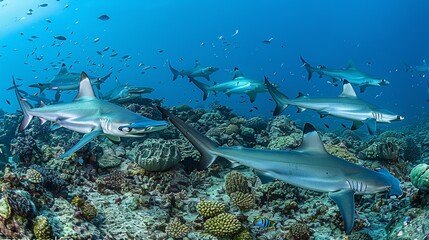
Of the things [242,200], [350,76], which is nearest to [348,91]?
[242,200]

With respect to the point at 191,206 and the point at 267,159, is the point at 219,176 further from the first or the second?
the point at 267,159

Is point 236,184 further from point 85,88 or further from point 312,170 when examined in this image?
point 85,88

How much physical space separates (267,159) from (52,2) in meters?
122

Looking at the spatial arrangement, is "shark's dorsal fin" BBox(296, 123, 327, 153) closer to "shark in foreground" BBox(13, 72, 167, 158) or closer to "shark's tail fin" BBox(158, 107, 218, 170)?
"shark's tail fin" BBox(158, 107, 218, 170)

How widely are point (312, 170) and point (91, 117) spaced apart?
158 inches

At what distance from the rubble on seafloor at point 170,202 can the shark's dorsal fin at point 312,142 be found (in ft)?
5.81

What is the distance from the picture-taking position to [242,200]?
268 inches

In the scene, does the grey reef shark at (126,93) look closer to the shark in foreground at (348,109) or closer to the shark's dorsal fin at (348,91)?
the shark in foreground at (348,109)

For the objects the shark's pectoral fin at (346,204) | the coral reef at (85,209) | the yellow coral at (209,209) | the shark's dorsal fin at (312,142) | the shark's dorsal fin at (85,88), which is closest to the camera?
the shark's pectoral fin at (346,204)

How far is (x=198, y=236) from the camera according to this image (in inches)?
222

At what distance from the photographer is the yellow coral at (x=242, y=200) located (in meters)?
6.78

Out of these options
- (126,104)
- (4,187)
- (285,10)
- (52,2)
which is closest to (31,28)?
(52,2)

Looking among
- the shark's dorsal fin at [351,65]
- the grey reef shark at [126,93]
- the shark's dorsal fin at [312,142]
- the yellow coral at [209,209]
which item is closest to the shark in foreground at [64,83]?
the grey reef shark at [126,93]

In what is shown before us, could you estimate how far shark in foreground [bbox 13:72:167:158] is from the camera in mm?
5074
